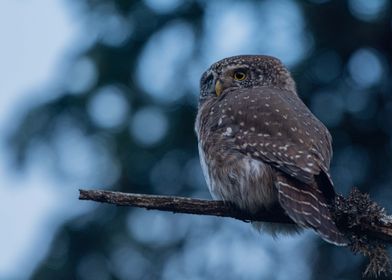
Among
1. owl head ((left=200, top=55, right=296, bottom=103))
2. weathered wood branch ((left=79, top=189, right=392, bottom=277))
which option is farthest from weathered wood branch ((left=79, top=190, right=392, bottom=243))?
owl head ((left=200, top=55, right=296, bottom=103))

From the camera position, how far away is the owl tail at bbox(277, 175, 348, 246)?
4723 millimetres

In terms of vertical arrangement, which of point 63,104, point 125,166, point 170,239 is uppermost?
point 63,104

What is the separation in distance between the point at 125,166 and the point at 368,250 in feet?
10.9

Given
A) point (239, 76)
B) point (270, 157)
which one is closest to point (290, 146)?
point (270, 157)

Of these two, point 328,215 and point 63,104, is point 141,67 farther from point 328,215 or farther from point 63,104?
point 328,215

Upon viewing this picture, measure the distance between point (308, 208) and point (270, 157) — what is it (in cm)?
44

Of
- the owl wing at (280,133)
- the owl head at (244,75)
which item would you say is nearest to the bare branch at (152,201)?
the owl wing at (280,133)

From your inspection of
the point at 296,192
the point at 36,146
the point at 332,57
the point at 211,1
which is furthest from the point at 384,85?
the point at 296,192

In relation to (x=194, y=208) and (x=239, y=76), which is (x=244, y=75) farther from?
(x=194, y=208)

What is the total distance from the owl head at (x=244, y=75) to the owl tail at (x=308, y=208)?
1.66 meters

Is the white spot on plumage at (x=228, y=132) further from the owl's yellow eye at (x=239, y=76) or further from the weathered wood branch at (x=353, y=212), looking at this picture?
the owl's yellow eye at (x=239, y=76)

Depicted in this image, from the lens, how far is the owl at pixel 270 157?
4.94 m

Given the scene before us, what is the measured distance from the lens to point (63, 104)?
7926 mm

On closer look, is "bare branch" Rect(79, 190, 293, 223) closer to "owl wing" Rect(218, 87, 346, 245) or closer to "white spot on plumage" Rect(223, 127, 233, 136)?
"owl wing" Rect(218, 87, 346, 245)
